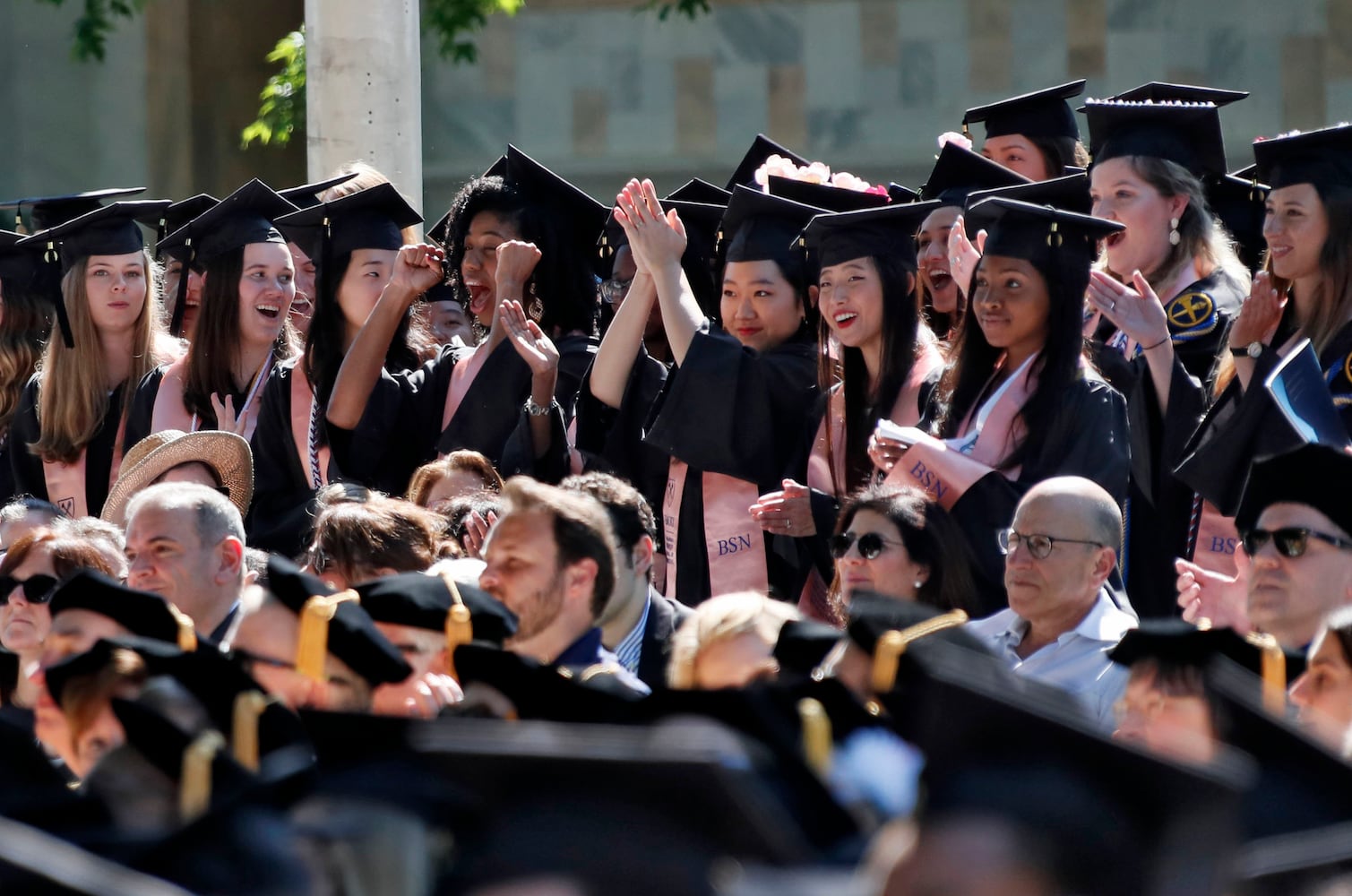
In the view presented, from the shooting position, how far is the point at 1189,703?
3211 mm

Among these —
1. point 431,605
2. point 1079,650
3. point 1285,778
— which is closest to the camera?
point 1285,778

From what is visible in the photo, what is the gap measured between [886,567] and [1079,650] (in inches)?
22.7

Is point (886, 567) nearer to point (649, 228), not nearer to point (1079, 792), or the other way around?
point (649, 228)

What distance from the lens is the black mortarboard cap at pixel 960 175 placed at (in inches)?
259

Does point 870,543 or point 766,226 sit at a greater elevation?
point 766,226

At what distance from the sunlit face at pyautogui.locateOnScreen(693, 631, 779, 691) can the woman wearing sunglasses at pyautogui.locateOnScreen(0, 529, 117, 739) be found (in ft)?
7.45

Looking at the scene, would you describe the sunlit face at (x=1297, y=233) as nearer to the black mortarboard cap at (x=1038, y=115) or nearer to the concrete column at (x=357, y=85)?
the black mortarboard cap at (x=1038, y=115)

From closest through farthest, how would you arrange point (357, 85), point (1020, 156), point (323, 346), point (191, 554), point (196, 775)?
point (196, 775) → point (191, 554) → point (323, 346) → point (1020, 156) → point (357, 85)

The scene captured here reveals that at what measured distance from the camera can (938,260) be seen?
6.62 m

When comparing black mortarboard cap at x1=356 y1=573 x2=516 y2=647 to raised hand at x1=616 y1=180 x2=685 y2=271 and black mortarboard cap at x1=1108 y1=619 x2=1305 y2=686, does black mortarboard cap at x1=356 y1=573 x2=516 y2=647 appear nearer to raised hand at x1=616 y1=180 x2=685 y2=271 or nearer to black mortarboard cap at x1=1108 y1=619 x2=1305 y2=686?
black mortarboard cap at x1=1108 y1=619 x2=1305 y2=686

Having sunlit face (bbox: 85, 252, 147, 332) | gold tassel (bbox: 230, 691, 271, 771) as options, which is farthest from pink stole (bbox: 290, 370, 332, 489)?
gold tassel (bbox: 230, 691, 271, 771)

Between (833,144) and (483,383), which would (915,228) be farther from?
(833,144)

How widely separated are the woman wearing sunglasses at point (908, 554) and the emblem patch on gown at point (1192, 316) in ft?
3.76

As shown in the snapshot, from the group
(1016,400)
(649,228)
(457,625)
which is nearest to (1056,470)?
(1016,400)
